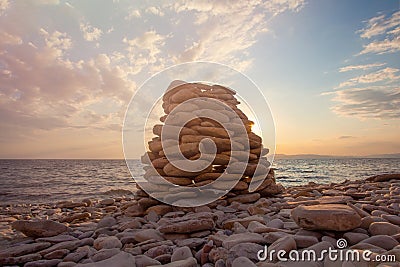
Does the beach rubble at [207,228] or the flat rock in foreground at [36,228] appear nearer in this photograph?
the beach rubble at [207,228]

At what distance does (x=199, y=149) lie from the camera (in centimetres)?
664

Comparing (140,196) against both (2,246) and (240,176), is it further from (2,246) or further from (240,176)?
(2,246)

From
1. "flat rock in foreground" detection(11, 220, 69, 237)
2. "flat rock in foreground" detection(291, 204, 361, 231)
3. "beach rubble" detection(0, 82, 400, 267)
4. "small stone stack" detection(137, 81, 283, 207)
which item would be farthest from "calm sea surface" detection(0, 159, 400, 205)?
"flat rock in foreground" detection(291, 204, 361, 231)

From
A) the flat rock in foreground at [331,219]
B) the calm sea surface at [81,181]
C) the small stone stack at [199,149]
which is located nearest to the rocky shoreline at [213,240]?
the flat rock in foreground at [331,219]

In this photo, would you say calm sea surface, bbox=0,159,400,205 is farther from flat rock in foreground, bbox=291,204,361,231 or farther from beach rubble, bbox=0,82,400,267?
flat rock in foreground, bbox=291,204,361,231

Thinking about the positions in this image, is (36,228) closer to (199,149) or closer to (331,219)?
(199,149)

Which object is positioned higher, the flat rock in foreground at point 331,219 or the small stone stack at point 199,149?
the small stone stack at point 199,149

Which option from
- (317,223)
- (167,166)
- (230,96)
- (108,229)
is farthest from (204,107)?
(317,223)

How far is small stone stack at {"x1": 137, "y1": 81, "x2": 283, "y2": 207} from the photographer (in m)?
6.56

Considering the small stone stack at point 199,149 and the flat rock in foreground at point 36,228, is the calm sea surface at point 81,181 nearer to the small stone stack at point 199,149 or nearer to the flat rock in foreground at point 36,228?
the small stone stack at point 199,149

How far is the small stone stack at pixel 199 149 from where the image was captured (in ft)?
21.5

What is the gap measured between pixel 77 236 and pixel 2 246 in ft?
3.55

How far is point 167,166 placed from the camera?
657cm

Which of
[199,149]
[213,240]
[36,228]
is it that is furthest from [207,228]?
[36,228]
